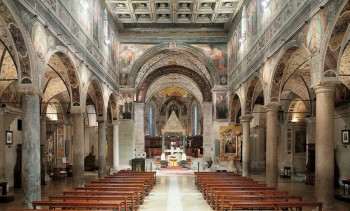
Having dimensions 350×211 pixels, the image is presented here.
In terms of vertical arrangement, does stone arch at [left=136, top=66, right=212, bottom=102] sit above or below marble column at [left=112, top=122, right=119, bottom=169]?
above

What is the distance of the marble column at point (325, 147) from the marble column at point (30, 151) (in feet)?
28.8

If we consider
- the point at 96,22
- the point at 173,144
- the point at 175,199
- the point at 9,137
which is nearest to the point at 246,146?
the point at 175,199

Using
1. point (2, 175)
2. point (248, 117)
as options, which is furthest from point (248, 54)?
point (2, 175)

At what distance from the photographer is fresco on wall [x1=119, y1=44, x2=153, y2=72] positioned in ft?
112

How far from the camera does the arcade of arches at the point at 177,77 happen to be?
1252 cm

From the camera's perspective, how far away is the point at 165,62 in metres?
40.0

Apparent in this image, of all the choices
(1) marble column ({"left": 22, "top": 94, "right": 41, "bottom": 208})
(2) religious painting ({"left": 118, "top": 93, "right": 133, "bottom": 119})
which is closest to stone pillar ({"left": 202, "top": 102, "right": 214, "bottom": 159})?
(2) religious painting ({"left": 118, "top": 93, "right": 133, "bottom": 119})

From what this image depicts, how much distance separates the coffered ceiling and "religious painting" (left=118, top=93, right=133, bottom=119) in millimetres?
5565

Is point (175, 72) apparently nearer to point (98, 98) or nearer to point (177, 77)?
point (177, 77)

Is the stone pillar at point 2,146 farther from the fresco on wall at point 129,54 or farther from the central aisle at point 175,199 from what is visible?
the fresco on wall at point 129,54

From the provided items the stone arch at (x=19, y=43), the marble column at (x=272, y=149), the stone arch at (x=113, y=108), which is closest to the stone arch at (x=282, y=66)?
the marble column at (x=272, y=149)

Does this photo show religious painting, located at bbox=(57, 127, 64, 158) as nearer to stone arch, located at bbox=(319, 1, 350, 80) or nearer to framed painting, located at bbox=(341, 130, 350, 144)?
framed painting, located at bbox=(341, 130, 350, 144)

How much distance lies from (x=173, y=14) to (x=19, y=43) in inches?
769

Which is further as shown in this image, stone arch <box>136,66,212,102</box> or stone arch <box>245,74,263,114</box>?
stone arch <box>136,66,212,102</box>
